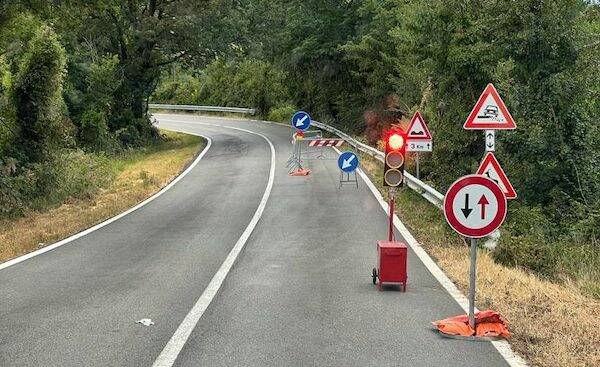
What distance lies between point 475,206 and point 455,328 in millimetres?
1249

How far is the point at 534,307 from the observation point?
7.39 m

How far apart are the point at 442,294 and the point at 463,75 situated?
39.8 feet

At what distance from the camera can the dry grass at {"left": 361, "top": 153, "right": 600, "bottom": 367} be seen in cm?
587

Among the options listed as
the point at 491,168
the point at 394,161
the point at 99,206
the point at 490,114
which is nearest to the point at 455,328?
the point at 394,161

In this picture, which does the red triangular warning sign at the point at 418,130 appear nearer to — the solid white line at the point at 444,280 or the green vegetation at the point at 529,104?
the solid white line at the point at 444,280

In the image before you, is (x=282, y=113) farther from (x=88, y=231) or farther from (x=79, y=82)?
(x=88, y=231)

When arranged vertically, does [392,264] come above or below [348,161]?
below

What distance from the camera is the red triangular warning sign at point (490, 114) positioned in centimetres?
870

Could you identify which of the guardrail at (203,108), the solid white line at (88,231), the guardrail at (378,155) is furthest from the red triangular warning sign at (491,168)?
the guardrail at (203,108)

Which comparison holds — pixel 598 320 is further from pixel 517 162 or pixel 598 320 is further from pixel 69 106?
pixel 69 106

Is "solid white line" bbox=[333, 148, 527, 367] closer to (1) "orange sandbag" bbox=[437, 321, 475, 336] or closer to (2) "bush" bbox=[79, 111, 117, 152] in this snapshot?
(1) "orange sandbag" bbox=[437, 321, 475, 336]

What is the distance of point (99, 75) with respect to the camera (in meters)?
30.5

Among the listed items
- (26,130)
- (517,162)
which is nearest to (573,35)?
(517,162)

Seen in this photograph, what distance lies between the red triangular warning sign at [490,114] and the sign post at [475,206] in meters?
2.56
